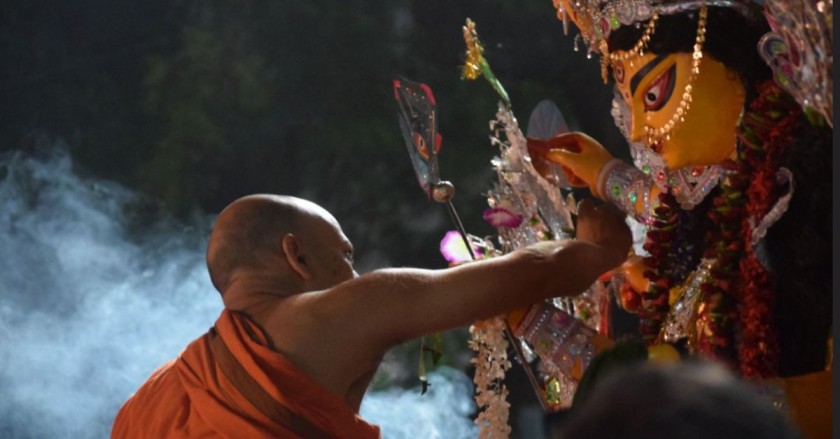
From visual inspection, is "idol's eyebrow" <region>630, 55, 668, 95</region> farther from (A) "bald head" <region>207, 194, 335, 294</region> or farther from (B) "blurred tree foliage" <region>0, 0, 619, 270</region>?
(B) "blurred tree foliage" <region>0, 0, 619, 270</region>

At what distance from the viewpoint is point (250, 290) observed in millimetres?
3188

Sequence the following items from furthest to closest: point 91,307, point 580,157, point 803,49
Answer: point 91,307 → point 580,157 → point 803,49

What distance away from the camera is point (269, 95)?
5.29m

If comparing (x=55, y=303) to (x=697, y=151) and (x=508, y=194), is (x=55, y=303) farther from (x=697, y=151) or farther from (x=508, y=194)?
(x=697, y=151)

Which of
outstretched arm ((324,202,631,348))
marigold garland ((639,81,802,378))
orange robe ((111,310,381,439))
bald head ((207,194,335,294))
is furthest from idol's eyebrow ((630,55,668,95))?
orange robe ((111,310,381,439))

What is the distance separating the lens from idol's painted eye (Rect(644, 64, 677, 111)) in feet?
10.2

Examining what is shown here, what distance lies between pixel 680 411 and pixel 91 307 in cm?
422

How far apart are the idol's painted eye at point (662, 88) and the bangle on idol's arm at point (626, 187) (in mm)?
295

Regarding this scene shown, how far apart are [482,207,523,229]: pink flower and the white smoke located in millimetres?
1518

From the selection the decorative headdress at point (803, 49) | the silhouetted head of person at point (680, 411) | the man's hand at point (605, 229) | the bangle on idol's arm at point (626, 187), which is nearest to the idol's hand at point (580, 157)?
the bangle on idol's arm at point (626, 187)

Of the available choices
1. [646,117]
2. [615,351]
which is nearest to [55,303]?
[646,117]

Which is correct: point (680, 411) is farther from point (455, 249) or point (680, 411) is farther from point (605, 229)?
point (455, 249)

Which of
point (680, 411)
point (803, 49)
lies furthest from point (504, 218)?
point (680, 411)

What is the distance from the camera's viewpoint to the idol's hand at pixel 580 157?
137 inches
